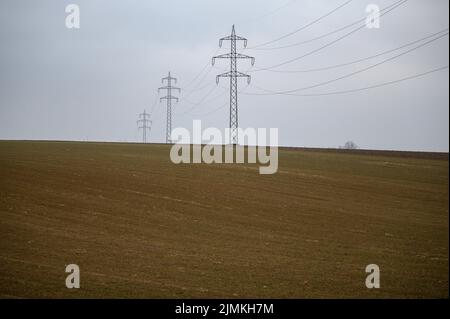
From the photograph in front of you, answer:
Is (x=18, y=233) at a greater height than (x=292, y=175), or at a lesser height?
lesser

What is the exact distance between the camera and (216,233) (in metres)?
17.9

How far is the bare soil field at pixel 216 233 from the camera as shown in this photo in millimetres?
12445

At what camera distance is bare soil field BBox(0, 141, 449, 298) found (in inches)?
490

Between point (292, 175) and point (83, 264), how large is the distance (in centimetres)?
2095

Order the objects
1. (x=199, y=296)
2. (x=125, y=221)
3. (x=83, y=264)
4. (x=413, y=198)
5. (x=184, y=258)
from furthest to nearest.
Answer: (x=413, y=198) < (x=125, y=221) < (x=184, y=258) < (x=83, y=264) < (x=199, y=296)

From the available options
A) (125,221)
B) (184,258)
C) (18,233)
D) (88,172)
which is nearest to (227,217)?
(125,221)

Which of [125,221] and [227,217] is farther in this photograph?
[227,217]

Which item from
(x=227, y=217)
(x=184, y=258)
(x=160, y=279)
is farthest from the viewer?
(x=227, y=217)

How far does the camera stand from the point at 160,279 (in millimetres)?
12719

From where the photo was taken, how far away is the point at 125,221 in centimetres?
1888

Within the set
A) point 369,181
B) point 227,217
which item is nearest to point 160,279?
point 227,217
